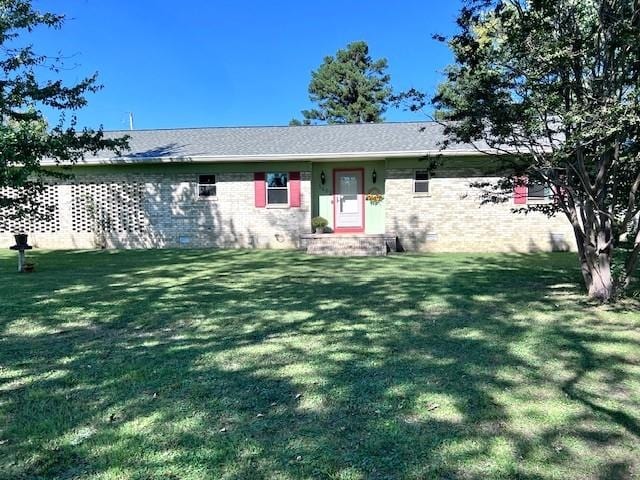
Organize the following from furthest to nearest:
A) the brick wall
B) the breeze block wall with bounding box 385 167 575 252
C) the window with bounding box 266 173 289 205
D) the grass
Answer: the window with bounding box 266 173 289 205, the brick wall, the breeze block wall with bounding box 385 167 575 252, the grass

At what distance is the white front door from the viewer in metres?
14.7

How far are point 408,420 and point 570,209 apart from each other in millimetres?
5042

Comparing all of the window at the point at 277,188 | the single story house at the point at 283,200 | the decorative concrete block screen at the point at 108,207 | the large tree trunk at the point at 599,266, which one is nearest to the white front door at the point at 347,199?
the single story house at the point at 283,200

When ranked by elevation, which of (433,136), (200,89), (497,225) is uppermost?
(200,89)

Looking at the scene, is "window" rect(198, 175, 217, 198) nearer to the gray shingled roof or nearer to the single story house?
the single story house

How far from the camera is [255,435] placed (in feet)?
8.92

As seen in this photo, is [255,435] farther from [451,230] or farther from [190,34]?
[190,34]

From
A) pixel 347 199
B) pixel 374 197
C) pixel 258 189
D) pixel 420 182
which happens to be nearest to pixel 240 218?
pixel 258 189

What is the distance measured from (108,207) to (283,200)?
540 centimetres

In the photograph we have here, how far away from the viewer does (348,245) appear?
1265 centimetres

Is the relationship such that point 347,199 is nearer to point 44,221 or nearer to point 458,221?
point 458,221

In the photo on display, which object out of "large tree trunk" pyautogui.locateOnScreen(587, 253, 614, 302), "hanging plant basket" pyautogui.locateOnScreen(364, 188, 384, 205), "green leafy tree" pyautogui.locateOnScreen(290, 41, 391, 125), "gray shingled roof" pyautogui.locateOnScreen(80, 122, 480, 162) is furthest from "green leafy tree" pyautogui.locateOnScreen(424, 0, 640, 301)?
"green leafy tree" pyautogui.locateOnScreen(290, 41, 391, 125)

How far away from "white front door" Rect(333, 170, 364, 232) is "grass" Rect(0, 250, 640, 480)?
25.7 ft

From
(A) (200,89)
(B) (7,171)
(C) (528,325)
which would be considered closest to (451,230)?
(C) (528,325)
